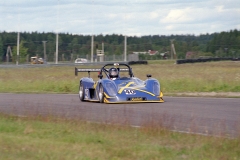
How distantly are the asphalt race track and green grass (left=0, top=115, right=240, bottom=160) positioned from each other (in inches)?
36.2

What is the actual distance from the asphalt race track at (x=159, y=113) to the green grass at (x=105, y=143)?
36.2 inches

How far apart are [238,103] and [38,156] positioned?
1132cm

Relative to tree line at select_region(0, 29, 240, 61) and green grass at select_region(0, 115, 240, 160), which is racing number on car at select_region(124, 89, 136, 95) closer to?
green grass at select_region(0, 115, 240, 160)

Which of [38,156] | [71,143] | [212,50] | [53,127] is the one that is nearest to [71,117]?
[53,127]

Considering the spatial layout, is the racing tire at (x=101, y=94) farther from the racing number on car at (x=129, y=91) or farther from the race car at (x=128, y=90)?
the racing number on car at (x=129, y=91)

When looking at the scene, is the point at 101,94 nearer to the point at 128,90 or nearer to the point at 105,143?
the point at 128,90

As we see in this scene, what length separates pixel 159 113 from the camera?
1658 centimetres

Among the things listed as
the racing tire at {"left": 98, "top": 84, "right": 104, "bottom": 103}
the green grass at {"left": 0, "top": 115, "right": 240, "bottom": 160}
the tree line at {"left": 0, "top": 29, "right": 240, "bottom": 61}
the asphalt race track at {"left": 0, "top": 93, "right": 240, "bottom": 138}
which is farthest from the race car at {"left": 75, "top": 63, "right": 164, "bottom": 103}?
the tree line at {"left": 0, "top": 29, "right": 240, "bottom": 61}

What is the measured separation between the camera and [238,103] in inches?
781

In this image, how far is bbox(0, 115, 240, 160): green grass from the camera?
33.0 feet

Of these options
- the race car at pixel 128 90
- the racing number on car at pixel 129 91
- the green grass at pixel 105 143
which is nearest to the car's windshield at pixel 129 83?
the race car at pixel 128 90

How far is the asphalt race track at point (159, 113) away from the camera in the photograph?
13649 mm

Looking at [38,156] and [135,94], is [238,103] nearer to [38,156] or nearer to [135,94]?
[135,94]

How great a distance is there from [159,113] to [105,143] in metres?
5.53
